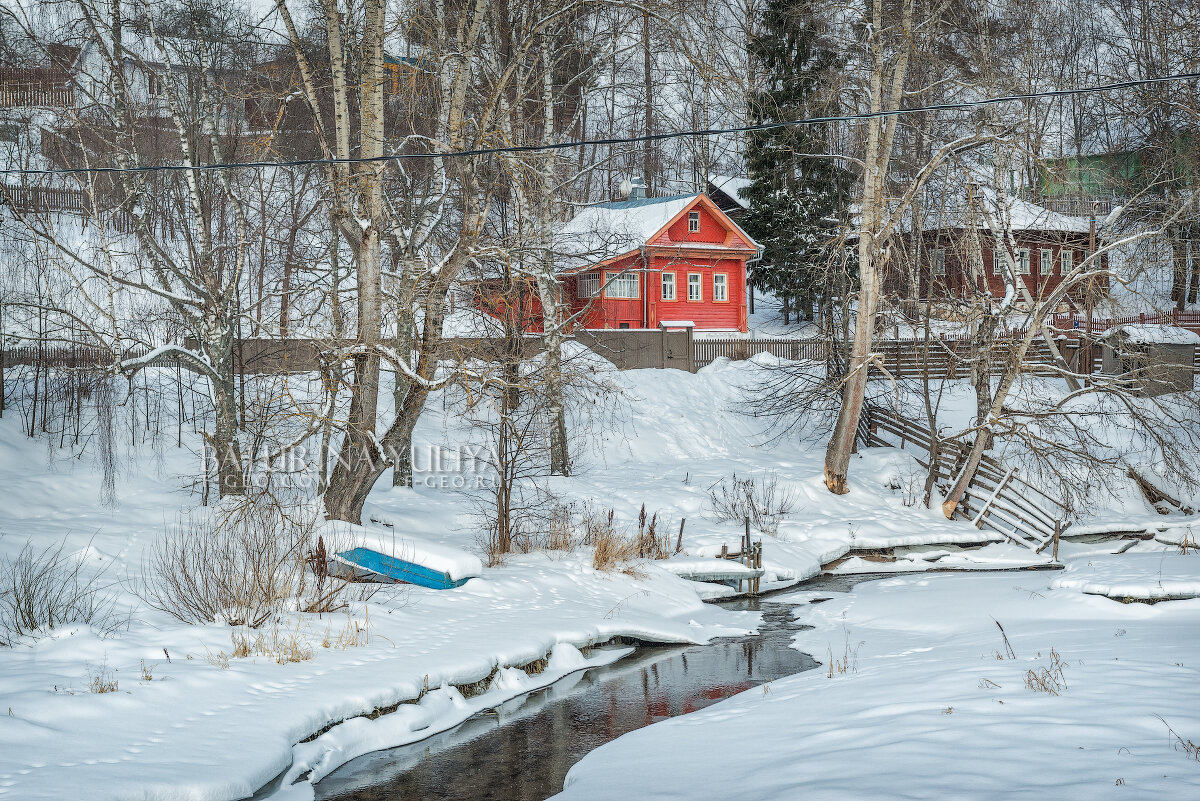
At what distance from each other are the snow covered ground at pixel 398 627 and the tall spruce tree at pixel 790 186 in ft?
30.7

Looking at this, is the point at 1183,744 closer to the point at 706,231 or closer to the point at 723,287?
the point at 706,231

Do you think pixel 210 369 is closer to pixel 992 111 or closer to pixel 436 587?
pixel 436 587

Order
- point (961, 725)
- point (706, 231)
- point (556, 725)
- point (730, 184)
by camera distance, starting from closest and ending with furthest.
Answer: point (961, 725), point (556, 725), point (706, 231), point (730, 184)

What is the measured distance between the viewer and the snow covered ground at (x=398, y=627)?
714 cm

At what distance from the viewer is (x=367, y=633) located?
34.5 feet

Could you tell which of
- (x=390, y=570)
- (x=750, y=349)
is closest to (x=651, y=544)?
(x=390, y=570)

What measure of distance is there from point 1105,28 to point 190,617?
135 ft

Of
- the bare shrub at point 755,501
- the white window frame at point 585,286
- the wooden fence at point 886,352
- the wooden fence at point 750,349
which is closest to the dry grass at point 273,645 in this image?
the bare shrub at point 755,501

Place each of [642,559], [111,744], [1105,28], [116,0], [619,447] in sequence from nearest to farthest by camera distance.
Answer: [111,744]
[116,0]
[642,559]
[619,447]
[1105,28]

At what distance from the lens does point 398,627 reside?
11.1 meters

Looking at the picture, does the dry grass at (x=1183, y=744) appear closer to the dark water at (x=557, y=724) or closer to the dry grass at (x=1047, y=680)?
the dry grass at (x=1047, y=680)

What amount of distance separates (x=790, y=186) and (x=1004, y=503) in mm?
17522

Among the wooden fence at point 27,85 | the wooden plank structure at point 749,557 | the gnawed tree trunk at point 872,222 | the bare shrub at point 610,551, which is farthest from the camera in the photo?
the gnawed tree trunk at point 872,222

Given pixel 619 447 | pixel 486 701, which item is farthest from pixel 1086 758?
pixel 619 447
